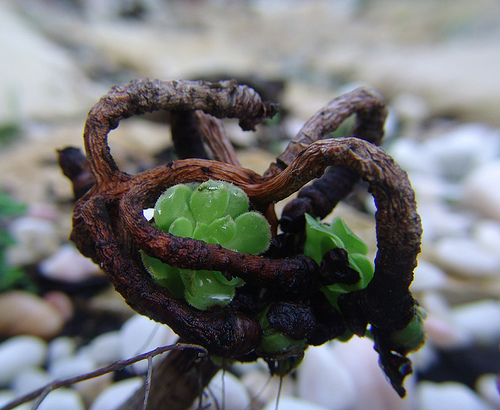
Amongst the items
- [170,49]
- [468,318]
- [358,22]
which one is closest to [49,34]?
[170,49]

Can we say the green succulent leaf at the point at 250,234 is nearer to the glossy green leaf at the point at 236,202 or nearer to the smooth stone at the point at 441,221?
the glossy green leaf at the point at 236,202

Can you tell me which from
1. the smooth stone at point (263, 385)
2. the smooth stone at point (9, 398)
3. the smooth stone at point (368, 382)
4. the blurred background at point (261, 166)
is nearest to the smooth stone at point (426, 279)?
the blurred background at point (261, 166)

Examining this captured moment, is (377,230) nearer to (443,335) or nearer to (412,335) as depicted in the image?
(412,335)

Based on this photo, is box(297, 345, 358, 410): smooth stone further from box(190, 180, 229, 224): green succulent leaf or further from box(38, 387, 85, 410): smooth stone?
box(190, 180, 229, 224): green succulent leaf

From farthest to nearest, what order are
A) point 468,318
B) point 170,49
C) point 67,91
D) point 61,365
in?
point 170,49
point 67,91
point 468,318
point 61,365

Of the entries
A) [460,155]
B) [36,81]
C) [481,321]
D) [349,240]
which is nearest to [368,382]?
[481,321]

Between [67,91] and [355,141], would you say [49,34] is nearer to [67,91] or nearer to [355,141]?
[67,91]
